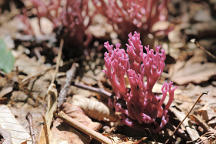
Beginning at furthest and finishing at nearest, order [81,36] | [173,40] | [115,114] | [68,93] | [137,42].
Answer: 1. [173,40]
2. [81,36]
3. [68,93]
4. [115,114]
5. [137,42]

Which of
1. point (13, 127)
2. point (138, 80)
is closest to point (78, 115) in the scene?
point (13, 127)

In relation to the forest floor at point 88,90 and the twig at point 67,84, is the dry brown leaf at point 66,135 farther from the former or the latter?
the twig at point 67,84

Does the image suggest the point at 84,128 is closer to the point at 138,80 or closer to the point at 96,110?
the point at 96,110

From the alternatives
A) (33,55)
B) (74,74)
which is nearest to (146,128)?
(74,74)

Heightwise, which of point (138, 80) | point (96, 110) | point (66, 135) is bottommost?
point (66, 135)

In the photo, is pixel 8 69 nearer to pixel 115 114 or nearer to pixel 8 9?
pixel 115 114

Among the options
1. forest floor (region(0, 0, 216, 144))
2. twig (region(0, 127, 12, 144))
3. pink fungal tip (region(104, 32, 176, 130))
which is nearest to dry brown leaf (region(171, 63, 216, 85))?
forest floor (region(0, 0, 216, 144))
